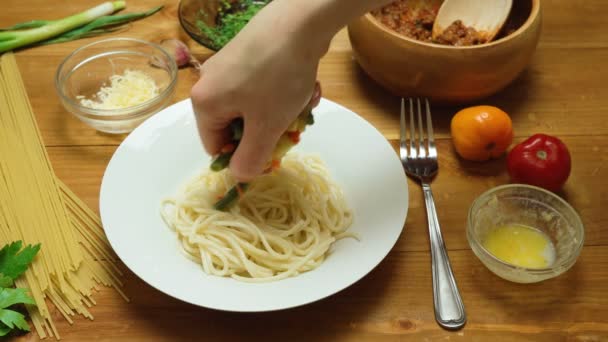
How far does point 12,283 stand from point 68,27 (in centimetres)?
109

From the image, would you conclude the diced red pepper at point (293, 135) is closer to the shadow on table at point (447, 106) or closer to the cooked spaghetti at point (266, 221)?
the cooked spaghetti at point (266, 221)

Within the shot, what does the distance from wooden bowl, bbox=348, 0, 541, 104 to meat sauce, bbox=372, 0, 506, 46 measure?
142mm

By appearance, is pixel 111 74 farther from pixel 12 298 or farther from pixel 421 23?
pixel 421 23

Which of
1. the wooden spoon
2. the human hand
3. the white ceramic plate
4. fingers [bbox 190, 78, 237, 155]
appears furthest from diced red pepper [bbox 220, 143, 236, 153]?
the wooden spoon

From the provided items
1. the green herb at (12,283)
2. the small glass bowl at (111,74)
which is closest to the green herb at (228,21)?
the small glass bowl at (111,74)

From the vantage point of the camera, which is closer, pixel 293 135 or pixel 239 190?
pixel 293 135

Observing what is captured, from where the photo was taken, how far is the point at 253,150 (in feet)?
4.37

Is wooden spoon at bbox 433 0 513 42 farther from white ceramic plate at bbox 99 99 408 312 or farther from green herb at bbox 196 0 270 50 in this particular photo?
green herb at bbox 196 0 270 50

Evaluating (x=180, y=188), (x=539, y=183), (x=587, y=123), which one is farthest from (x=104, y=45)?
(x=587, y=123)

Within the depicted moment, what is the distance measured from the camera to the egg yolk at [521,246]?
1.55 meters

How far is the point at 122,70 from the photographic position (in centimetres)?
214

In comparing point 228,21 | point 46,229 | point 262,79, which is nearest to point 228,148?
point 262,79

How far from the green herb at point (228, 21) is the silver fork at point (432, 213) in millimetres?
671

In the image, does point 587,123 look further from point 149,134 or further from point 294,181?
point 149,134
